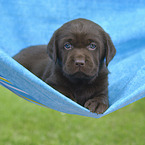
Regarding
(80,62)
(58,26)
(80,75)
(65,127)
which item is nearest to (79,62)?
(80,62)

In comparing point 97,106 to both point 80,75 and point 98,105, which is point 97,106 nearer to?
point 98,105

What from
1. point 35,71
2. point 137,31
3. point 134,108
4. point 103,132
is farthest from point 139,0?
point 134,108

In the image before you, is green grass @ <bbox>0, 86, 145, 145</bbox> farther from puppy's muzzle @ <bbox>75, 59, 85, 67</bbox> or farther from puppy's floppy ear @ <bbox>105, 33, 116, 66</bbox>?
puppy's muzzle @ <bbox>75, 59, 85, 67</bbox>

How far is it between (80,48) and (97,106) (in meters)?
0.50

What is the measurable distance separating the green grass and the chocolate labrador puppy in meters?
1.89

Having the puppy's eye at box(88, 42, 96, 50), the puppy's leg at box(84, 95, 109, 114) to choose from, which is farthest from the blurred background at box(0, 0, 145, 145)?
the puppy's leg at box(84, 95, 109, 114)

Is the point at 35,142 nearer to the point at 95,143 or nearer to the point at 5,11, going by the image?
the point at 95,143

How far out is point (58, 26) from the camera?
11.1 feet

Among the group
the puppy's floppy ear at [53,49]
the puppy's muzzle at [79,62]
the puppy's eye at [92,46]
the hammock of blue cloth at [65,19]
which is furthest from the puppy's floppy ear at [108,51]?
the hammock of blue cloth at [65,19]

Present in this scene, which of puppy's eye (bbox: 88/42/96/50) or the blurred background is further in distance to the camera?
the blurred background

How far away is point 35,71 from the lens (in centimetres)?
290

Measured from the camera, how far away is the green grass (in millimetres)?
3945

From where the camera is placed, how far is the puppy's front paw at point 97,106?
183 centimetres

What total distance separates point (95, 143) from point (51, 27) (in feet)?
6.33
